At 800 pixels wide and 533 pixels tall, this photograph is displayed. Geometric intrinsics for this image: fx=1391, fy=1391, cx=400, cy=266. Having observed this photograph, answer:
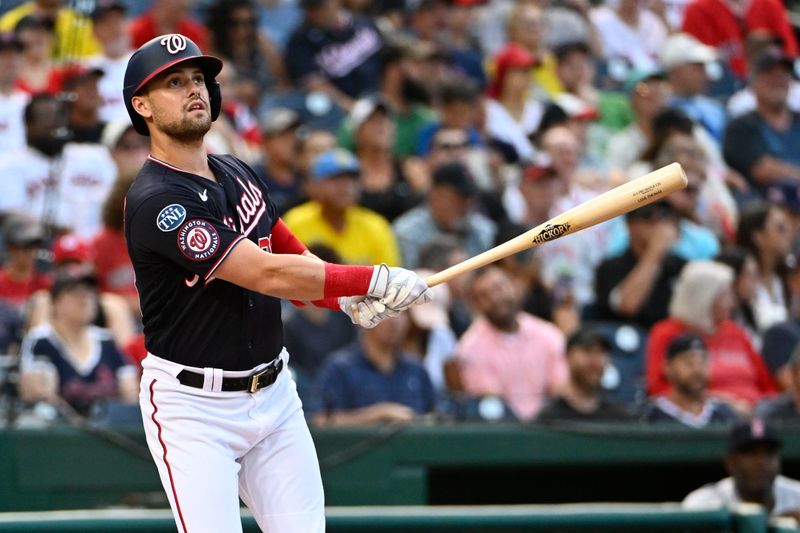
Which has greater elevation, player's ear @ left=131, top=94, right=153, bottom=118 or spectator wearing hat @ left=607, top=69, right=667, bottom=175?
spectator wearing hat @ left=607, top=69, right=667, bottom=175

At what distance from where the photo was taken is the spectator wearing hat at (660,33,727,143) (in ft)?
32.8

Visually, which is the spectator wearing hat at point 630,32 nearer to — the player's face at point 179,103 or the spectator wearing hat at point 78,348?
the spectator wearing hat at point 78,348

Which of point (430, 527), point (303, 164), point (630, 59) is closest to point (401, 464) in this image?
point (430, 527)


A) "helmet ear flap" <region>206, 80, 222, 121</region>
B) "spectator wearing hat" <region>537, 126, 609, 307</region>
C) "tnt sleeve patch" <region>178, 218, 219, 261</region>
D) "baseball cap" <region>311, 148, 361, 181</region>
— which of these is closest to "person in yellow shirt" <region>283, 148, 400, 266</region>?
"baseball cap" <region>311, 148, 361, 181</region>

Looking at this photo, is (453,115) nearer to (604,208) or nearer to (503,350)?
(503,350)

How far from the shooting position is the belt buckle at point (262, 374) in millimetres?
3770

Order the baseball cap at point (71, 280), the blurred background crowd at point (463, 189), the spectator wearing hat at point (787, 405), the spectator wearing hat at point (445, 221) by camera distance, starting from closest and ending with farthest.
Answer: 1. the baseball cap at point (71, 280)
2. the blurred background crowd at point (463, 189)
3. the spectator wearing hat at point (787, 405)
4. the spectator wearing hat at point (445, 221)

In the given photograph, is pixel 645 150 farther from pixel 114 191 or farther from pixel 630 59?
pixel 114 191

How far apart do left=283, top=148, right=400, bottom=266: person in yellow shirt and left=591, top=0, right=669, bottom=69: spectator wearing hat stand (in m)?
4.08

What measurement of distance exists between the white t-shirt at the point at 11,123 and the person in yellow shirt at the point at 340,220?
5.62 feet

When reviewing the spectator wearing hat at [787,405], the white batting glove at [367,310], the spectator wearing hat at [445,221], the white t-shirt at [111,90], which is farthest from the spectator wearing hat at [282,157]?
the white batting glove at [367,310]

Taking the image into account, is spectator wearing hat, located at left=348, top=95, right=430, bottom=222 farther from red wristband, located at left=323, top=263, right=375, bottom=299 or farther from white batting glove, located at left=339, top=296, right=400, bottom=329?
red wristband, located at left=323, top=263, right=375, bottom=299

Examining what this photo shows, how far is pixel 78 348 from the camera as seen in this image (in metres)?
6.42

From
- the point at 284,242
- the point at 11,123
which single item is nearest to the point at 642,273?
the point at 11,123
